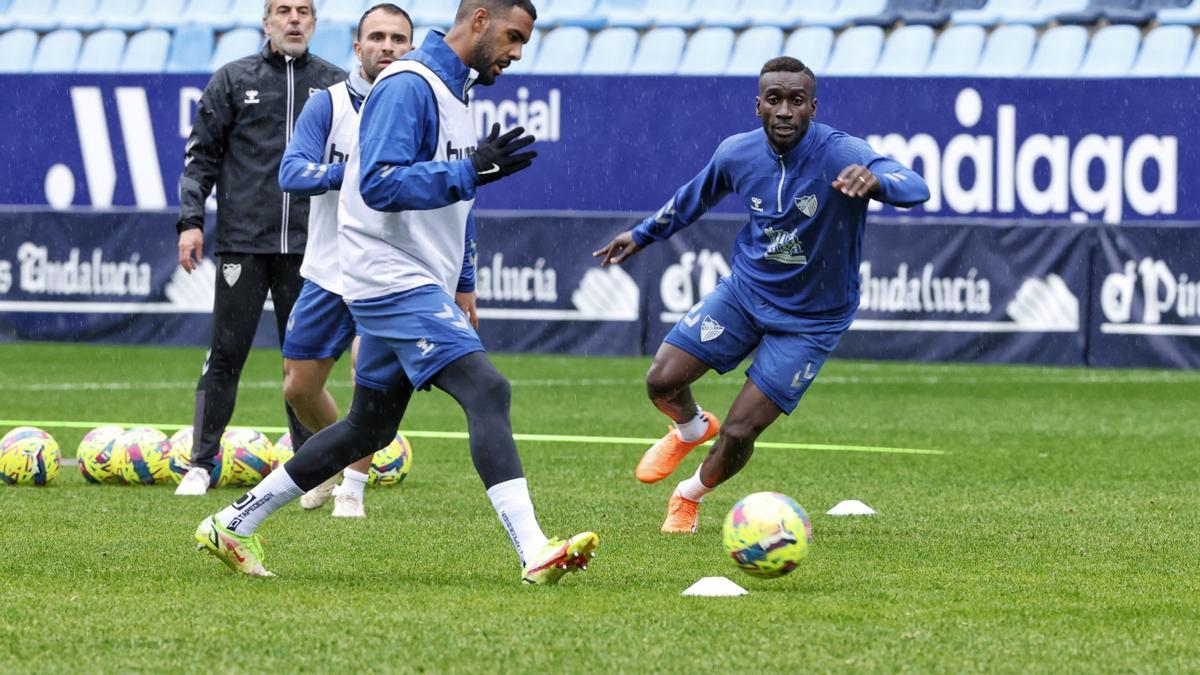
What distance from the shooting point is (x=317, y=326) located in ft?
25.5

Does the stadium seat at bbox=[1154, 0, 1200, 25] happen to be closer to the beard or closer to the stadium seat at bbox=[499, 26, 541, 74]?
the stadium seat at bbox=[499, 26, 541, 74]

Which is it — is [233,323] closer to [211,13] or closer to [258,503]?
[258,503]

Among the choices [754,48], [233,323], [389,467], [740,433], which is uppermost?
[754,48]

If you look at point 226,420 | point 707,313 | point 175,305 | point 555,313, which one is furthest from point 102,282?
point 707,313

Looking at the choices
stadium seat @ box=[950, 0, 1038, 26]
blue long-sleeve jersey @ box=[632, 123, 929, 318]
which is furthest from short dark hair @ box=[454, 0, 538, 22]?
stadium seat @ box=[950, 0, 1038, 26]

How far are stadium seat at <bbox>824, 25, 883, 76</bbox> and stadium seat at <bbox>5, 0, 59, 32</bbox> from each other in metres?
9.92

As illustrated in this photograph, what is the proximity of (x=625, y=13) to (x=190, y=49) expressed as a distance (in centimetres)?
515

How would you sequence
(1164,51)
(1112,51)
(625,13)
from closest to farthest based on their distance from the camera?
(1164,51), (1112,51), (625,13)

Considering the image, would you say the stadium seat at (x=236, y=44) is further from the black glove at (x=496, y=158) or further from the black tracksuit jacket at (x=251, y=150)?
the black glove at (x=496, y=158)

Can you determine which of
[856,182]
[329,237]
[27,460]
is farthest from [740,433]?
[27,460]

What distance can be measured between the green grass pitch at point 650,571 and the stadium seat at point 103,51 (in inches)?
470

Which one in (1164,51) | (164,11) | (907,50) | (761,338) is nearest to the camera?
(761,338)

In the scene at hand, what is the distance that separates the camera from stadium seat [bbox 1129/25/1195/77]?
19.9 metres

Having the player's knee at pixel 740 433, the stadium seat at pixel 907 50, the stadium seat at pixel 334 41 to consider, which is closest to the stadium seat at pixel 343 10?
the stadium seat at pixel 334 41
